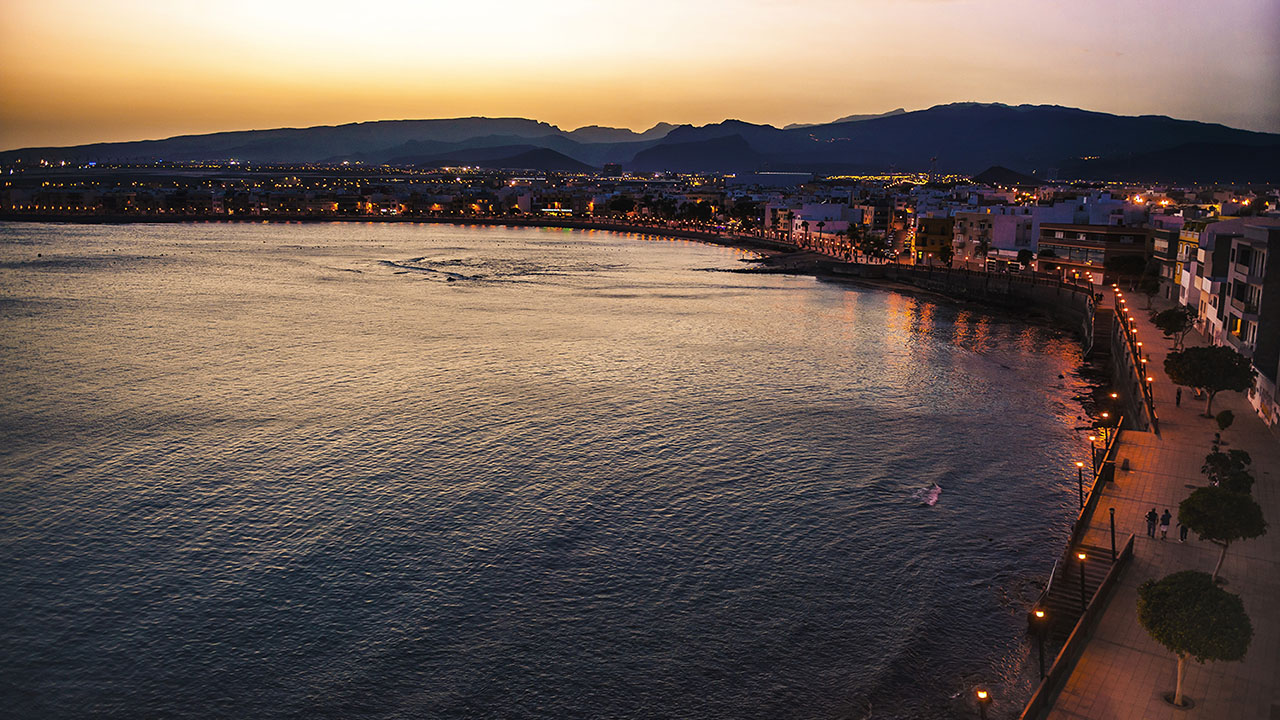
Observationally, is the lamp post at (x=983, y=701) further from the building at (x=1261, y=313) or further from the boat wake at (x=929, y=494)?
the building at (x=1261, y=313)

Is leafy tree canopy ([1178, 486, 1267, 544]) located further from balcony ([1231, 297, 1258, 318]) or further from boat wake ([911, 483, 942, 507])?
balcony ([1231, 297, 1258, 318])

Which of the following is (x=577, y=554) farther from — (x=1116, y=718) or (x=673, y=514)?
(x=1116, y=718)

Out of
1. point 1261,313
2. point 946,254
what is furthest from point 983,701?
point 946,254

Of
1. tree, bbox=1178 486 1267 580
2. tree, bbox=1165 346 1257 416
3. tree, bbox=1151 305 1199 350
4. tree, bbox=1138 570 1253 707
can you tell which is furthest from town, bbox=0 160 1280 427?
tree, bbox=1138 570 1253 707

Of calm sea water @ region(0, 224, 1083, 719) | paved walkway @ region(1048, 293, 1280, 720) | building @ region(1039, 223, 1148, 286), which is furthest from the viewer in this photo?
building @ region(1039, 223, 1148, 286)

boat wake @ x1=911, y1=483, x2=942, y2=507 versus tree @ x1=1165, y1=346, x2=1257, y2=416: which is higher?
tree @ x1=1165, y1=346, x2=1257, y2=416

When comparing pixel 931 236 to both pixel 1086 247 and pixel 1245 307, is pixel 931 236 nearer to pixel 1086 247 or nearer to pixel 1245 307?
pixel 1086 247
